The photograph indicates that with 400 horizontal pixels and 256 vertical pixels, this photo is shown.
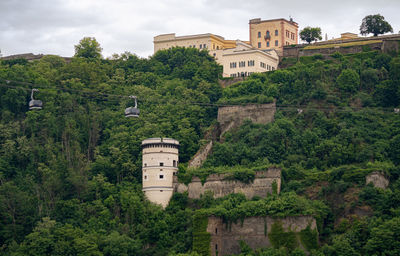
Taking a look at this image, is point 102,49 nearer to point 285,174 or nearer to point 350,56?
point 350,56

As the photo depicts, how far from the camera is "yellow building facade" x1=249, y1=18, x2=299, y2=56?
400ft

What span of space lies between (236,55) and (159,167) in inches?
1061

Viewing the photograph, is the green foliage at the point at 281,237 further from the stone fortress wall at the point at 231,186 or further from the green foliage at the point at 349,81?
the green foliage at the point at 349,81

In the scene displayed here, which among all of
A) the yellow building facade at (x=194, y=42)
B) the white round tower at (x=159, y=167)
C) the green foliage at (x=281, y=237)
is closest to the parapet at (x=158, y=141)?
the white round tower at (x=159, y=167)

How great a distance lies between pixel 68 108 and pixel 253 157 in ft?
76.0

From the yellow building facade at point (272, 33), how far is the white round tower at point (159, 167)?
107ft

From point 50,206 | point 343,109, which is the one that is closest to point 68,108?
point 50,206

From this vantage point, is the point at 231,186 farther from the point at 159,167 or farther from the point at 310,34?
the point at 310,34

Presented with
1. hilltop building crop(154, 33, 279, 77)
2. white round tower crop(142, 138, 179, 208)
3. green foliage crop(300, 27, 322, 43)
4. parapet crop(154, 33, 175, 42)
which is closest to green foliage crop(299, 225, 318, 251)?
white round tower crop(142, 138, 179, 208)

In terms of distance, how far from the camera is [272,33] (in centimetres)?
12262

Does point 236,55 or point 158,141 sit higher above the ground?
point 236,55

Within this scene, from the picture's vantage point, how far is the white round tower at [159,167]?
91500mm

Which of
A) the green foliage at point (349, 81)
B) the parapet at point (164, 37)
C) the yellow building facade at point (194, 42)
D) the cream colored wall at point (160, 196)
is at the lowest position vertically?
the cream colored wall at point (160, 196)

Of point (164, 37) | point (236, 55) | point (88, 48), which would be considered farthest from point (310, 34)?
point (88, 48)
